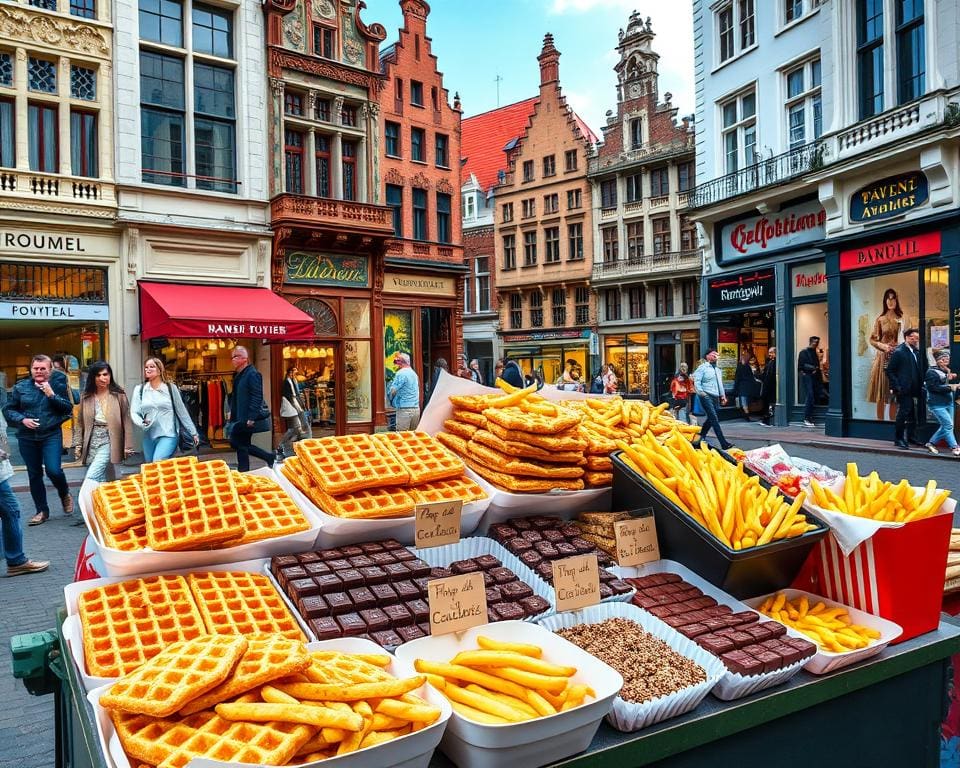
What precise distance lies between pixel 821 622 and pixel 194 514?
2.38 m

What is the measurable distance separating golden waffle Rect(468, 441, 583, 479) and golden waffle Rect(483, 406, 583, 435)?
0.48 feet

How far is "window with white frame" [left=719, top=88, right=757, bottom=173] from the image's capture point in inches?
794

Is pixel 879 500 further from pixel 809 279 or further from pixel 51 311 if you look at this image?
pixel 809 279

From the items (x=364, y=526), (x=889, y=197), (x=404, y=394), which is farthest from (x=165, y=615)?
(x=889, y=197)

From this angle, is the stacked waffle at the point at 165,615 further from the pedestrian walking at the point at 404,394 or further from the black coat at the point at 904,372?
the black coat at the point at 904,372

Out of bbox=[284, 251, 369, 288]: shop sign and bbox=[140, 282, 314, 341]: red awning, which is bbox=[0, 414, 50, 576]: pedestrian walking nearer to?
bbox=[140, 282, 314, 341]: red awning

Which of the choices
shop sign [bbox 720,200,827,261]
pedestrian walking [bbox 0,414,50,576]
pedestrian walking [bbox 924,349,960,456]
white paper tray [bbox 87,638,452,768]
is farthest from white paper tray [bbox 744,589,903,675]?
shop sign [bbox 720,200,827,261]

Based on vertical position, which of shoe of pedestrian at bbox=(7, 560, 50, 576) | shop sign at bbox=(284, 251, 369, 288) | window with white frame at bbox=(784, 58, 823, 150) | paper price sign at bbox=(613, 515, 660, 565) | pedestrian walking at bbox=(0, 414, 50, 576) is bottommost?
shoe of pedestrian at bbox=(7, 560, 50, 576)

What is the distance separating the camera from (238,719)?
1.63 m

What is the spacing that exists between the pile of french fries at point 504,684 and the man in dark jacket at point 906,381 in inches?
543

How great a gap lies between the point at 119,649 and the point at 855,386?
17326mm

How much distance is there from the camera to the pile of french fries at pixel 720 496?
2.72 metres

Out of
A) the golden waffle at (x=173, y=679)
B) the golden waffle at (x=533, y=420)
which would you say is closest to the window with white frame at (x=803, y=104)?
the golden waffle at (x=533, y=420)

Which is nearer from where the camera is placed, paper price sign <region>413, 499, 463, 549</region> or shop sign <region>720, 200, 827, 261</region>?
paper price sign <region>413, 499, 463, 549</region>
